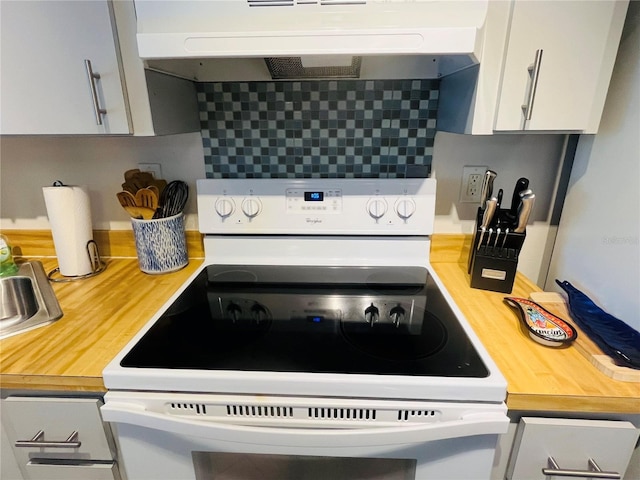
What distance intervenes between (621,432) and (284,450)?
612mm

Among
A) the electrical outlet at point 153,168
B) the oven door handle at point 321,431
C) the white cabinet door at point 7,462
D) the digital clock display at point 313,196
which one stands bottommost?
the white cabinet door at point 7,462

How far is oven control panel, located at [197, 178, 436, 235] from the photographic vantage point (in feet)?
3.47

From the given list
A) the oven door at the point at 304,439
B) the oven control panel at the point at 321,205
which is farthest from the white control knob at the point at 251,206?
the oven door at the point at 304,439

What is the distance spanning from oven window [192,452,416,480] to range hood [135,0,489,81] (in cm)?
77

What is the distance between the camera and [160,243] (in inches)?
40.8

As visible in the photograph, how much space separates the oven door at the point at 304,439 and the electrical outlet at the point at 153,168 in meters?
0.71

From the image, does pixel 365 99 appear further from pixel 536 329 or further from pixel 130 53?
pixel 536 329

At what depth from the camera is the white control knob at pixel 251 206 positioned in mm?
1074

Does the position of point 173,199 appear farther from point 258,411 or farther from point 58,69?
point 258,411

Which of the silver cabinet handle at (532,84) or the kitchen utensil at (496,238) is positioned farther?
the kitchen utensil at (496,238)

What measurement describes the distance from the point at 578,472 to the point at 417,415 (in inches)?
13.2

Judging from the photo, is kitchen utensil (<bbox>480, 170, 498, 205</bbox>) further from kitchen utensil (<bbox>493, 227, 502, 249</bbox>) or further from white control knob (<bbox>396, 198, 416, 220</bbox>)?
white control knob (<bbox>396, 198, 416, 220</bbox>)

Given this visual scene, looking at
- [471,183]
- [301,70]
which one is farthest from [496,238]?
[301,70]

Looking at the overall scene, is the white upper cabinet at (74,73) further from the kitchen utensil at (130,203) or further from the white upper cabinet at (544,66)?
the white upper cabinet at (544,66)
